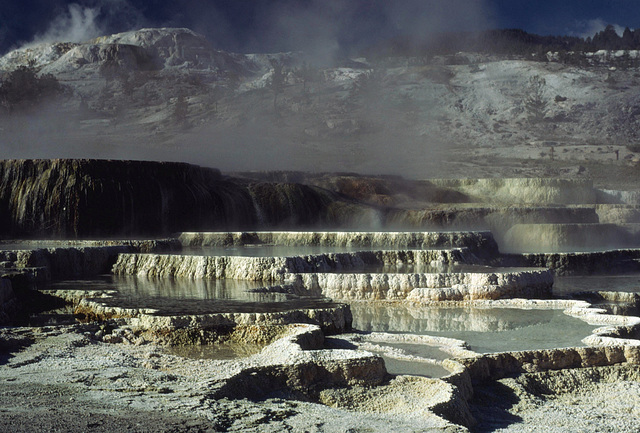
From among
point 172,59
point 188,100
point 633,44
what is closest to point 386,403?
point 188,100

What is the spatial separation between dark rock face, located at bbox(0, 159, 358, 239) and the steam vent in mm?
54

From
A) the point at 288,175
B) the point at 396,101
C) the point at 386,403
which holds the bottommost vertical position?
the point at 386,403

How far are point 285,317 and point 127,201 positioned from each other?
43.8ft

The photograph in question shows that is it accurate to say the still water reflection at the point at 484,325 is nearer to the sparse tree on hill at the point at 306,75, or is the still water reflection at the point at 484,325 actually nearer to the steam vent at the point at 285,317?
the steam vent at the point at 285,317

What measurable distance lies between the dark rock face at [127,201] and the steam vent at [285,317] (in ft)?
0.18

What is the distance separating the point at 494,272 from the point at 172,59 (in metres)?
87.5

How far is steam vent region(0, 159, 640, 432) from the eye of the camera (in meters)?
7.07

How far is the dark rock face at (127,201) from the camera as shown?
2117 centimetres

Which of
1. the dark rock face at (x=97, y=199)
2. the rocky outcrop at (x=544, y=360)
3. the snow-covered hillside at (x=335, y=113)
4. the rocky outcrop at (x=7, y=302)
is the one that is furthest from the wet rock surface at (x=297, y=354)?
the snow-covered hillside at (x=335, y=113)

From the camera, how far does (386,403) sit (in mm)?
7238

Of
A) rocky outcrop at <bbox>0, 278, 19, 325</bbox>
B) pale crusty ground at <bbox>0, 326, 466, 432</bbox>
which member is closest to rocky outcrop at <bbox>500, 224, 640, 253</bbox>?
rocky outcrop at <bbox>0, 278, 19, 325</bbox>

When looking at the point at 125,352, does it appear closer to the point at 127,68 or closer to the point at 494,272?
the point at 494,272

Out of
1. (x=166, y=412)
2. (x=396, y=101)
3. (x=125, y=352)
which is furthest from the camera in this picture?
(x=396, y=101)

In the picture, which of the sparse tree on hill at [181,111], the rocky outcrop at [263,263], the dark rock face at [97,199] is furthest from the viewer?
the sparse tree on hill at [181,111]
